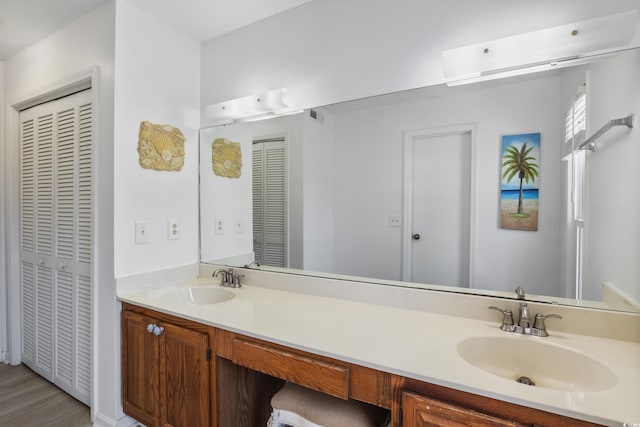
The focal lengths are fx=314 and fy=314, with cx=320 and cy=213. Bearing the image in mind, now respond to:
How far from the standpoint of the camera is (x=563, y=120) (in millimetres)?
1245

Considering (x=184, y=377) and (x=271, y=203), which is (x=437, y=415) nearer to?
(x=184, y=377)

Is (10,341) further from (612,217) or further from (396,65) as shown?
(612,217)

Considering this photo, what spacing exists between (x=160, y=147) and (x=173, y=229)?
0.52 meters

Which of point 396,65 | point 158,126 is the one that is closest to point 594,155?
point 396,65

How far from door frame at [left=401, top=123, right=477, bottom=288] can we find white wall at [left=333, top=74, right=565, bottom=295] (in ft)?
0.07

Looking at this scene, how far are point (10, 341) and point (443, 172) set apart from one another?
344 centimetres

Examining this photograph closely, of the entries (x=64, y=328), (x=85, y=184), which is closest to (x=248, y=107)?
(x=85, y=184)

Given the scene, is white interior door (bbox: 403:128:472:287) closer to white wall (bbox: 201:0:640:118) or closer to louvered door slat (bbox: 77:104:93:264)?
white wall (bbox: 201:0:640:118)

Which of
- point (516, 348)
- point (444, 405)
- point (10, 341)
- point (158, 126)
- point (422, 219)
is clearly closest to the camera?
point (444, 405)

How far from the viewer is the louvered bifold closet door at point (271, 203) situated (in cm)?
195

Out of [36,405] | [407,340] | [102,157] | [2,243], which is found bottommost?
[36,405]

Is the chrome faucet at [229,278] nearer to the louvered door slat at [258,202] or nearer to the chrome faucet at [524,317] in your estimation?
the louvered door slat at [258,202]

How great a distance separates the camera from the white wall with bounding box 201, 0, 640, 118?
1307mm

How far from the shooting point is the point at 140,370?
5.44 feet
